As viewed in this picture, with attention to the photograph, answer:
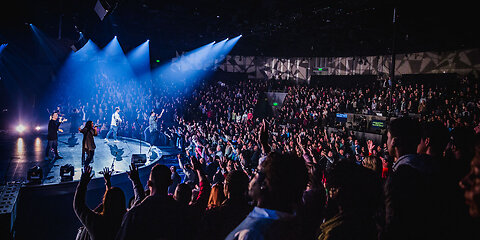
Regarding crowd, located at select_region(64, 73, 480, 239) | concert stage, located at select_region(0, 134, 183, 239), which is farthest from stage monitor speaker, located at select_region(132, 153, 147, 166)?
crowd, located at select_region(64, 73, 480, 239)

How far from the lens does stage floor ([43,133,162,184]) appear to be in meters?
7.19

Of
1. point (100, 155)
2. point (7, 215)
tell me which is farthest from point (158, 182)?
point (100, 155)

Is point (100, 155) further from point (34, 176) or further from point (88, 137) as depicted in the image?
point (34, 176)

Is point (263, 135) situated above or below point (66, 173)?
above

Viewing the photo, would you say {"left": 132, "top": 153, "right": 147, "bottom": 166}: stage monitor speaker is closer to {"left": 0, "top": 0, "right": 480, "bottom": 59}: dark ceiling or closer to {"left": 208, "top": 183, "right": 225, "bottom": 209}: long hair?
{"left": 208, "top": 183, "right": 225, "bottom": 209}: long hair

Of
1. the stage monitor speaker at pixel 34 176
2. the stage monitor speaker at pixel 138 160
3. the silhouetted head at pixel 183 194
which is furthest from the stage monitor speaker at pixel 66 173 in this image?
the silhouetted head at pixel 183 194

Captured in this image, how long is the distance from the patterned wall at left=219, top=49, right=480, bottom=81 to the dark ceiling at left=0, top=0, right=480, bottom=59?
0.83 m

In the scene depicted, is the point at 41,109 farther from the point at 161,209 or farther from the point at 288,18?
the point at 161,209

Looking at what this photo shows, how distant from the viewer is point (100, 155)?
29.7 ft

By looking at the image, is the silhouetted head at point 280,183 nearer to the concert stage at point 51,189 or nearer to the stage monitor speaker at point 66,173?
the concert stage at point 51,189

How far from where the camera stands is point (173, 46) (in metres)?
20.8

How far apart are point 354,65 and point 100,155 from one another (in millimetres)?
17513

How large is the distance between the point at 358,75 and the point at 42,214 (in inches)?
735

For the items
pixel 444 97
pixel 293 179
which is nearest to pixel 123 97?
pixel 444 97
